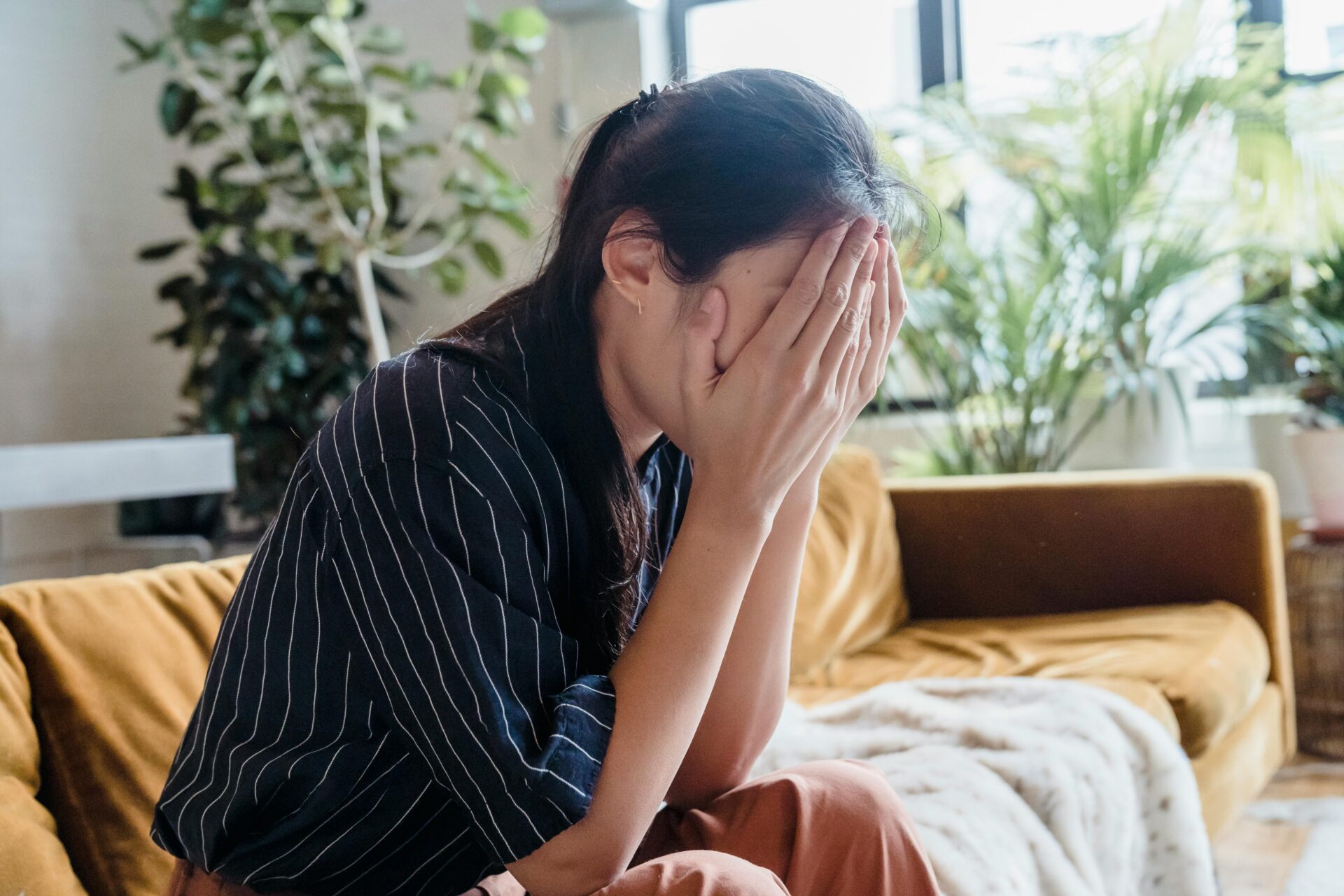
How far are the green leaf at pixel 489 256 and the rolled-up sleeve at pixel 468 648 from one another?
2642mm

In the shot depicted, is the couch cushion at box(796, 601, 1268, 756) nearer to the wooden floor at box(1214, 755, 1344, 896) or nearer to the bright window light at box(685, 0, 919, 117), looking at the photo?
the wooden floor at box(1214, 755, 1344, 896)

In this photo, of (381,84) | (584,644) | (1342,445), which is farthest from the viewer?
(381,84)

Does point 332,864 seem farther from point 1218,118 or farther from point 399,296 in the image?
point 399,296

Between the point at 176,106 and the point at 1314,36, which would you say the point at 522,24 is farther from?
the point at 1314,36

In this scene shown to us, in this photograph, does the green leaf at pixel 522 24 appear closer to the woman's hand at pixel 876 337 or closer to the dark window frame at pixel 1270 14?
the dark window frame at pixel 1270 14

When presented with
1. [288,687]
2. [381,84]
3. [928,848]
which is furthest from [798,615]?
[381,84]

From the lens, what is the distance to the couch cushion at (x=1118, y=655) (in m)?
1.65

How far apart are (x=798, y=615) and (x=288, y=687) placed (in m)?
1.27

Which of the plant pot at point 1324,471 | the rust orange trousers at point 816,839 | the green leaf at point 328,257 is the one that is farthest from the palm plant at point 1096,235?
the rust orange trousers at point 816,839

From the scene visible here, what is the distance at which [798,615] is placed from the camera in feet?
6.31

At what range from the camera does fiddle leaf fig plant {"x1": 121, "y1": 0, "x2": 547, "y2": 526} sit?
3.25 meters

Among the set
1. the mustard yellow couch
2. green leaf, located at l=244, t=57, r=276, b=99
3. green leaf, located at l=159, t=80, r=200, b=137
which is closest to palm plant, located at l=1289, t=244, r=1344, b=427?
the mustard yellow couch

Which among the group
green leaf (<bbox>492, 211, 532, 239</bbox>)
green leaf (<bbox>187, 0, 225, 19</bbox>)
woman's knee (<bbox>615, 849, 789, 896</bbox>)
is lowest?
woman's knee (<bbox>615, 849, 789, 896</bbox>)

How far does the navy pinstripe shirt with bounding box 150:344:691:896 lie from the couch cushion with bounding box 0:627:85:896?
16cm
